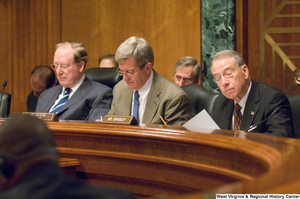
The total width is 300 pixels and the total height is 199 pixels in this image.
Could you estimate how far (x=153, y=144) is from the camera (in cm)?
137

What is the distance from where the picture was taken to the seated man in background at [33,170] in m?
0.46

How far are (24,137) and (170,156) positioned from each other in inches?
34.3

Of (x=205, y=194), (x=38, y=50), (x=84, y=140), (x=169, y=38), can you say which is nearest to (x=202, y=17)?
(x=169, y=38)

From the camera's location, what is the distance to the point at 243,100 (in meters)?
2.35

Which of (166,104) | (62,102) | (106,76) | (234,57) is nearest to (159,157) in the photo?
(166,104)

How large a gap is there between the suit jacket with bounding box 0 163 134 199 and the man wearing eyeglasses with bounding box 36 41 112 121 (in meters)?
2.25

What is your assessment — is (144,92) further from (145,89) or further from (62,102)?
(62,102)

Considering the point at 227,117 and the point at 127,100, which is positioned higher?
the point at 127,100

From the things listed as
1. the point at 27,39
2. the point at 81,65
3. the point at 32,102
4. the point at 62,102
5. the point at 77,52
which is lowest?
the point at 32,102

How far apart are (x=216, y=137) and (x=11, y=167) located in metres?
0.83

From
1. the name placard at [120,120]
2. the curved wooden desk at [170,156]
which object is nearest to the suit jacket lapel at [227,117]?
the name placard at [120,120]

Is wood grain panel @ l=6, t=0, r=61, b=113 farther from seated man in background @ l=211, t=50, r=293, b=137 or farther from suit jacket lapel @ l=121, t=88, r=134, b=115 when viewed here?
seated man in background @ l=211, t=50, r=293, b=137

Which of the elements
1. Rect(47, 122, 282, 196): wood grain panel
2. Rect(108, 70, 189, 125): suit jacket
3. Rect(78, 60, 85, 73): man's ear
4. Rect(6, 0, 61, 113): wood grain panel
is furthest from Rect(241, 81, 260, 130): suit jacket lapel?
Rect(6, 0, 61, 113): wood grain panel

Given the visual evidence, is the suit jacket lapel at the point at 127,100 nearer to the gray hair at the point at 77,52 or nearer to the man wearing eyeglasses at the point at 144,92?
the man wearing eyeglasses at the point at 144,92
